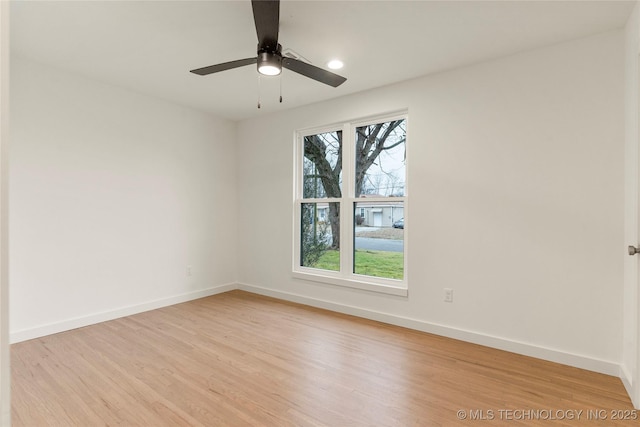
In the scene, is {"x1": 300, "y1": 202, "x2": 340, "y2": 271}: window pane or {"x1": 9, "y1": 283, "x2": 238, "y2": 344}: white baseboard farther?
{"x1": 300, "y1": 202, "x2": 340, "y2": 271}: window pane

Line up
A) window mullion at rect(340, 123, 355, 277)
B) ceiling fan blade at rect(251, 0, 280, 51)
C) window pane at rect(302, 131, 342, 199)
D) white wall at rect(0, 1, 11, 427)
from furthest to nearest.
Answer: window pane at rect(302, 131, 342, 199) < window mullion at rect(340, 123, 355, 277) < ceiling fan blade at rect(251, 0, 280, 51) < white wall at rect(0, 1, 11, 427)

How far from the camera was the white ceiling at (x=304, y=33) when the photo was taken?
2.19 meters

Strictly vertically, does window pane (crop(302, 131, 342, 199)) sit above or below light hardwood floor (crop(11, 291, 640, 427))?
above

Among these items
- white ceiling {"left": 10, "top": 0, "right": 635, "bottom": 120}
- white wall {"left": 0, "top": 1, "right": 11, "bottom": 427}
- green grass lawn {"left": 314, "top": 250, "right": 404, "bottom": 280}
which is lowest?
green grass lawn {"left": 314, "top": 250, "right": 404, "bottom": 280}

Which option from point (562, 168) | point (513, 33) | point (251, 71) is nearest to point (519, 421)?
point (562, 168)

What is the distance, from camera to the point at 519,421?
189cm

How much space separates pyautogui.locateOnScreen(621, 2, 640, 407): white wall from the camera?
2064 millimetres

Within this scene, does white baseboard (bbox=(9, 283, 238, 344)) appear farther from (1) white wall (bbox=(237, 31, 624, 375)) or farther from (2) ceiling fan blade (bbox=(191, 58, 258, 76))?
(2) ceiling fan blade (bbox=(191, 58, 258, 76))

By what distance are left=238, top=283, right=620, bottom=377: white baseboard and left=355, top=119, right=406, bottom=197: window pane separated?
1340 millimetres

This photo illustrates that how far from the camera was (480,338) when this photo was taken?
9.68 ft

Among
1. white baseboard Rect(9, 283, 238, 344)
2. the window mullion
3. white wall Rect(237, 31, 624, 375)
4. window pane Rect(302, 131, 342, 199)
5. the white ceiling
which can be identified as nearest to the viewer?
the white ceiling

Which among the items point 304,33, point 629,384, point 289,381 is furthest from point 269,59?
point 629,384

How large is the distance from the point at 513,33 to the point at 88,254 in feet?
14.4

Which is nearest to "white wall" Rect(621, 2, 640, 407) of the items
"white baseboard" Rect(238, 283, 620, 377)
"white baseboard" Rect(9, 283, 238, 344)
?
"white baseboard" Rect(238, 283, 620, 377)
